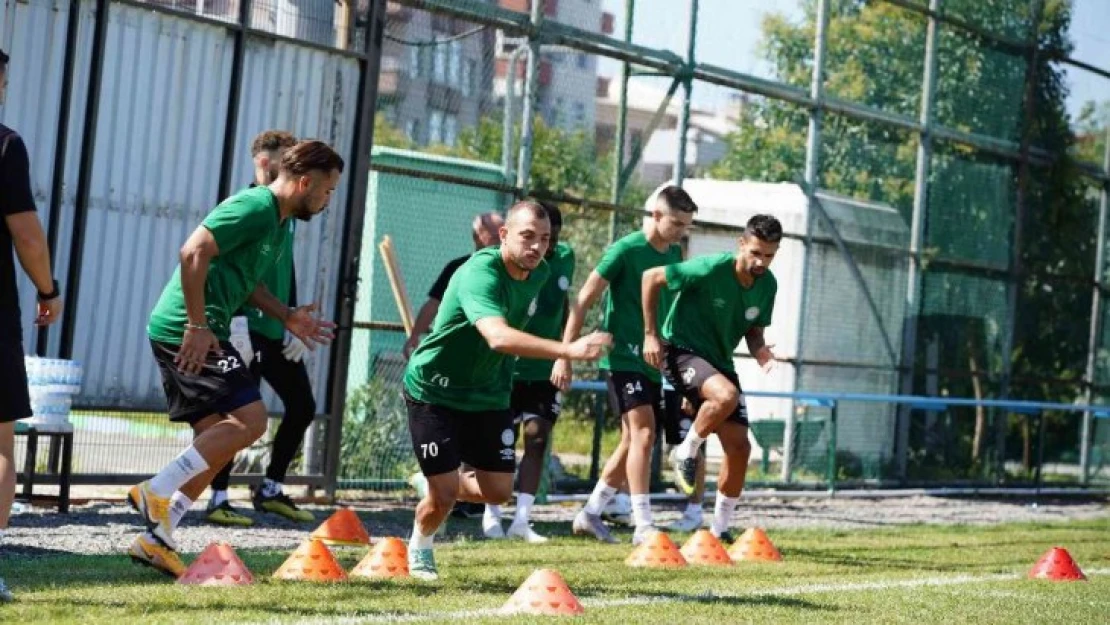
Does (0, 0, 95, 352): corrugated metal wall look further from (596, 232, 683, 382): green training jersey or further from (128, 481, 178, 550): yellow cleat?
(128, 481, 178, 550): yellow cleat

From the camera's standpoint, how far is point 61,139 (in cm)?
1120

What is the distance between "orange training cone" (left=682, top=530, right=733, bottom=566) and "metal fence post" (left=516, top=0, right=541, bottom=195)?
4646 mm

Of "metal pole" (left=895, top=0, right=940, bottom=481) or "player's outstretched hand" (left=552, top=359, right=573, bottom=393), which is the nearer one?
"player's outstretched hand" (left=552, top=359, right=573, bottom=393)

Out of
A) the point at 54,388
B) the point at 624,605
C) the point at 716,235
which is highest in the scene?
the point at 716,235

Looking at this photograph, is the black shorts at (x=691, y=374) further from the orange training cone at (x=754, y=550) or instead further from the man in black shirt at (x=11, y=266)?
the man in black shirt at (x=11, y=266)

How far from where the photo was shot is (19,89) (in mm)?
11078

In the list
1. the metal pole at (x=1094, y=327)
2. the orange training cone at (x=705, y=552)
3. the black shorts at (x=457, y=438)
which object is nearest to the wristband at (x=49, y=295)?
the black shorts at (x=457, y=438)

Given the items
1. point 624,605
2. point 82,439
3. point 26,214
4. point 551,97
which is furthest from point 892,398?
point 26,214

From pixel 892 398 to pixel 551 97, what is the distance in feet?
16.0

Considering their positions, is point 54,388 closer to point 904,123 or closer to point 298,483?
point 298,483

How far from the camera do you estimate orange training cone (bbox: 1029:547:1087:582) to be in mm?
10141

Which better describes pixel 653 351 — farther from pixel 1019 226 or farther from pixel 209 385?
pixel 1019 226

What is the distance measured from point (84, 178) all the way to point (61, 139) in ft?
0.94

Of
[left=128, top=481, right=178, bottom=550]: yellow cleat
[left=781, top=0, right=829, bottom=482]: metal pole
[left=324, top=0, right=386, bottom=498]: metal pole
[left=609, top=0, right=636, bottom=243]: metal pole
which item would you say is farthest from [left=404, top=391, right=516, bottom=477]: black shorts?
[left=781, top=0, right=829, bottom=482]: metal pole
